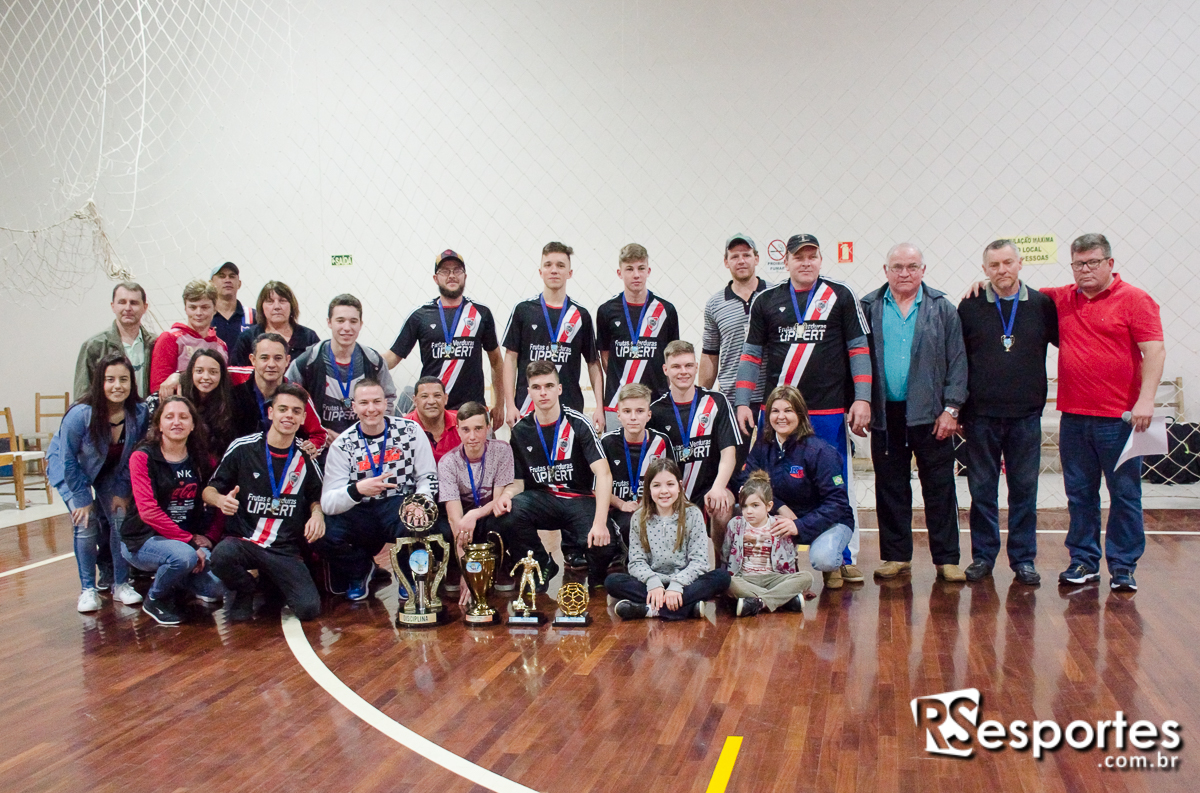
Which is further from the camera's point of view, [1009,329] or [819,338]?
[819,338]

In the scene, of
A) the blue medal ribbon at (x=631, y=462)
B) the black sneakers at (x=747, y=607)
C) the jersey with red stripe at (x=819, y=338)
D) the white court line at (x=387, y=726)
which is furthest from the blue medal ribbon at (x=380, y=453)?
the jersey with red stripe at (x=819, y=338)

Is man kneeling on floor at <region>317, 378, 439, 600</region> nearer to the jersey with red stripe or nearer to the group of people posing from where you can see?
the group of people posing

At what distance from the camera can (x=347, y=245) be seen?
8148mm

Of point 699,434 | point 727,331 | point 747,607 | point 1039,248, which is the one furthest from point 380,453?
point 1039,248

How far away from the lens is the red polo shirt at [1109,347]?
4004 millimetres

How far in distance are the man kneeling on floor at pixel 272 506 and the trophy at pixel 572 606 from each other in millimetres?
1103

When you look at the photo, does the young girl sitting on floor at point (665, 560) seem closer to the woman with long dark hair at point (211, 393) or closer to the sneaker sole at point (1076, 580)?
the sneaker sole at point (1076, 580)

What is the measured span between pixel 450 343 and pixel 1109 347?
128 inches

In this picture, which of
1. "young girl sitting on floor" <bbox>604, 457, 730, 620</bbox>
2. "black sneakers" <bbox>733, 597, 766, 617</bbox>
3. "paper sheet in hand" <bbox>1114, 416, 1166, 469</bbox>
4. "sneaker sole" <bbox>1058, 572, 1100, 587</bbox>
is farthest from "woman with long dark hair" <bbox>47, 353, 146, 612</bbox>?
"paper sheet in hand" <bbox>1114, 416, 1166, 469</bbox>

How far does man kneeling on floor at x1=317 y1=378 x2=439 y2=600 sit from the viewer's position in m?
4.20

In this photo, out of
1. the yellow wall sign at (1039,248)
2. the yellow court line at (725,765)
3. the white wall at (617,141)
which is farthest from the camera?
the yellow wall sign at (1039,248)

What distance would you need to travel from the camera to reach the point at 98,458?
4.30 m

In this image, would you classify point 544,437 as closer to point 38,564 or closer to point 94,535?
point 94,535

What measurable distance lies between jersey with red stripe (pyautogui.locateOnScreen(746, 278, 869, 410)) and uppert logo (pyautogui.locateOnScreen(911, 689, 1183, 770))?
1.93 m
